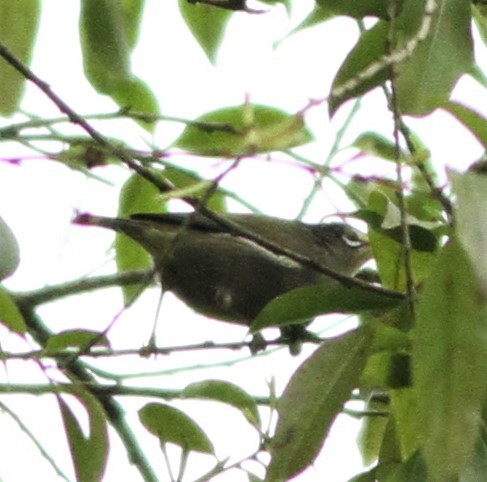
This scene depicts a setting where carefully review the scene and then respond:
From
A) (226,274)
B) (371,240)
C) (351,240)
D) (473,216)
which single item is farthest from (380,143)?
(351,240)

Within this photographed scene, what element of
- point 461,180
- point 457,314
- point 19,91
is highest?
point 19,91

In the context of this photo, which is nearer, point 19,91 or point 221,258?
point 19,91

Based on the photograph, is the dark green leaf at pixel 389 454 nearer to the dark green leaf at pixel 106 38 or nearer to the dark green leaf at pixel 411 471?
the dark green leaf at pixel 411 471

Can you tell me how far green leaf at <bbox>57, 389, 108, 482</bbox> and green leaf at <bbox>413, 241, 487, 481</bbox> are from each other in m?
1.08

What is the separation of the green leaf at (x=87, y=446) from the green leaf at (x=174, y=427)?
97mm

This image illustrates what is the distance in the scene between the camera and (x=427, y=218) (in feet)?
7.06

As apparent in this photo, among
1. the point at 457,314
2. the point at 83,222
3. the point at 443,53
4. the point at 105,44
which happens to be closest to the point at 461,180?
the point at 457,314

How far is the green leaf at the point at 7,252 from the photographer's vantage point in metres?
2.17

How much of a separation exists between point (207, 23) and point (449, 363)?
1.25 m

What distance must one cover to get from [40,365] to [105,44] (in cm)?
68

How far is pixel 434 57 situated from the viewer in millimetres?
1810

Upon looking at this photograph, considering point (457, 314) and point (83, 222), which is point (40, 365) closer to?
point (83, 222)

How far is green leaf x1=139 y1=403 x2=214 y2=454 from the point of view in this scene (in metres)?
2.38

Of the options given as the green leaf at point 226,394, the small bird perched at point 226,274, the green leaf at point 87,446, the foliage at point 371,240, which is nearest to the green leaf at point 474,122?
the foliage at point 371,240
